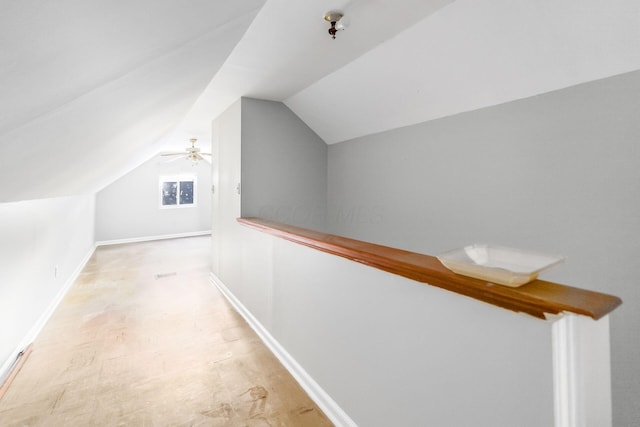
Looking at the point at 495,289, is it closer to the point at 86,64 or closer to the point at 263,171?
the point at 86,64

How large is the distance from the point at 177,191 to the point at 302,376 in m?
7.16

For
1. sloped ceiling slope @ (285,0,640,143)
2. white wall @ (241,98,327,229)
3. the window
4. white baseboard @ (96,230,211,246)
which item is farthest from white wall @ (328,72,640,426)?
the window

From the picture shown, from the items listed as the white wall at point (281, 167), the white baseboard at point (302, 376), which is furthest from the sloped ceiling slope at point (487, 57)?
the white baseboard at point (302, 376)

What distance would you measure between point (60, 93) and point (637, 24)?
88.1 inches

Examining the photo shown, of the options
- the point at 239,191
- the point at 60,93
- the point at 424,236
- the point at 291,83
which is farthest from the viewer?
the point at 239,191

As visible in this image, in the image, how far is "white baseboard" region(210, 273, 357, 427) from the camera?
1.55 metres

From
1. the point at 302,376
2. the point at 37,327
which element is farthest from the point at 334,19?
the point at 37,327

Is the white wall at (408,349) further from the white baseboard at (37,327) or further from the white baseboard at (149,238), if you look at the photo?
the white baseboard at (149,238)

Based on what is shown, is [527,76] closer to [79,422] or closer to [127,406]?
[127,406]

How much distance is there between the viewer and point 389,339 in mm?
1212

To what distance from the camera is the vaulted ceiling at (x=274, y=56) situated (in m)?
0.76

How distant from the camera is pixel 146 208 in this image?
7.23 meters

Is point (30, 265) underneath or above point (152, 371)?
above

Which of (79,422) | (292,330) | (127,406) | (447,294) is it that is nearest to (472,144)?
(447,294)
